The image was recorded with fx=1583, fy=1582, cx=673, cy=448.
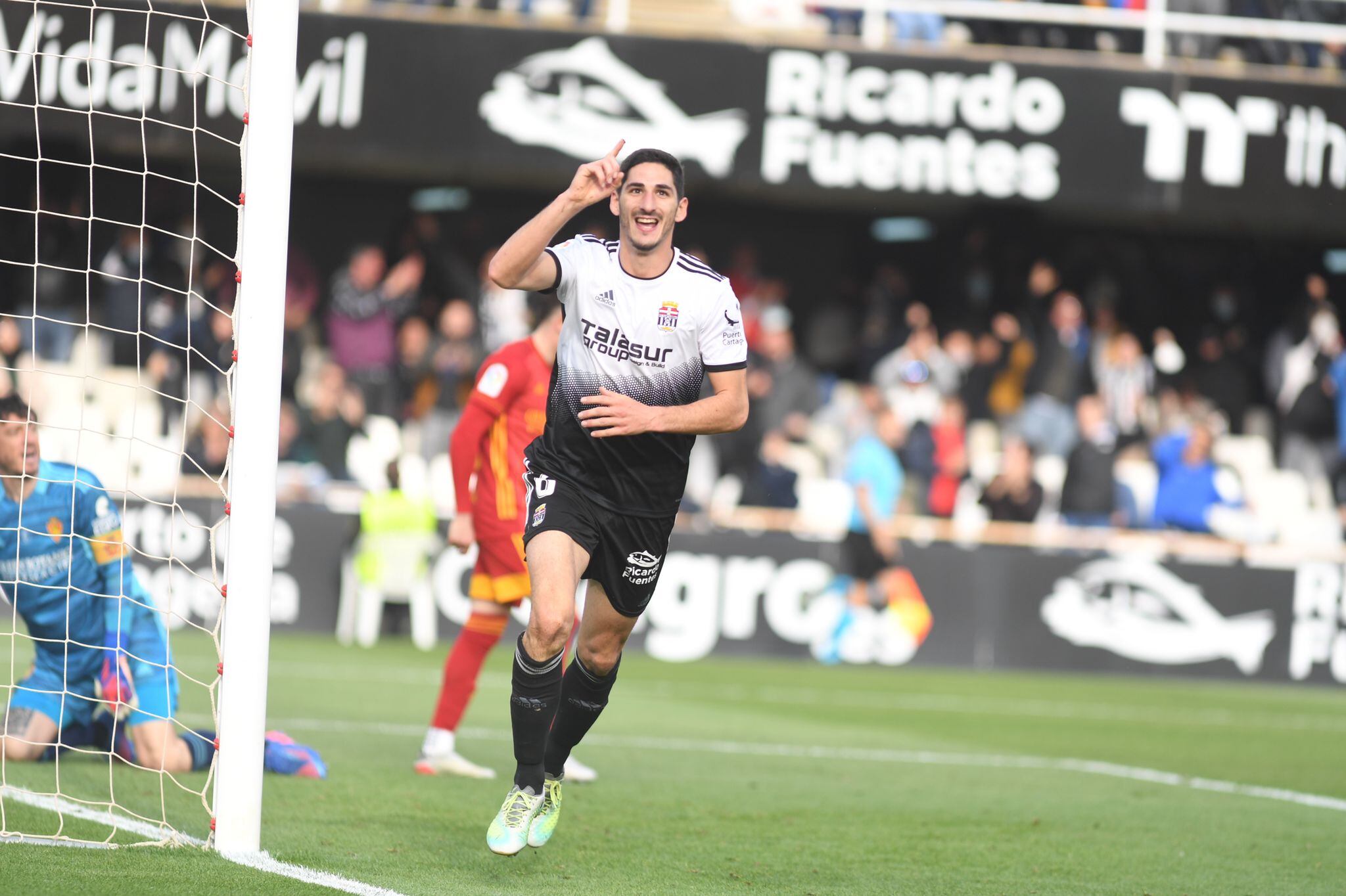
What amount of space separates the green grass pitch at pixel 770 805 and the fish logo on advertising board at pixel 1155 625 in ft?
8.73

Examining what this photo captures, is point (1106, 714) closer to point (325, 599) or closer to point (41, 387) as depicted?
point (325, 599)

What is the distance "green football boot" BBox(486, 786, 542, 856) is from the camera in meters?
5.08

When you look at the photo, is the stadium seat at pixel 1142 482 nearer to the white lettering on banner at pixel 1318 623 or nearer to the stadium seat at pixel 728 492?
the white lettering on banner at pixel 1318 623

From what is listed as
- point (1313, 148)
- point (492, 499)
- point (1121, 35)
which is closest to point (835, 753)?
point (492, 499)

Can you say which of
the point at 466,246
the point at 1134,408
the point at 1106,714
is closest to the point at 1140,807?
the point at 1106,714

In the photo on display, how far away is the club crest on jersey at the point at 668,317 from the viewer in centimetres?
547

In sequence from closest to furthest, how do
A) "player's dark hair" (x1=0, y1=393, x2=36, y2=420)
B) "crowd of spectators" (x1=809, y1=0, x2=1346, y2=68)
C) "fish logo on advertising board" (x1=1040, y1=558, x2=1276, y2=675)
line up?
"player's dark hair" (x1=0, y1=393, x2=36, y2=420) < "fish logo on advertising board" (x1=1040, y1=558, x2=1276, y2=675) < "crowd of spectators" (x1=809, y1=0, x2=1346, y2=68)

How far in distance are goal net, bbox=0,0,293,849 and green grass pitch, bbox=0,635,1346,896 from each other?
161 millimetres

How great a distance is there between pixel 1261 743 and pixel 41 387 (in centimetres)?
1153

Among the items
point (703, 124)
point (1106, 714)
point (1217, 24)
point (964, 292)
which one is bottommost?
point (1106, 714)

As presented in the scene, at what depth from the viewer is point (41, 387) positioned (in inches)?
610

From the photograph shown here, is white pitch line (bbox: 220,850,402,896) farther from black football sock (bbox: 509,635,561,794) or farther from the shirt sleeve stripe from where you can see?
the shirt sleeve stripe

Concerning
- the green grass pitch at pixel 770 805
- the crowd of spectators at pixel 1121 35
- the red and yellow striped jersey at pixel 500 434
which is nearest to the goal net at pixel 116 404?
the green grass pitch at pixel 770 805

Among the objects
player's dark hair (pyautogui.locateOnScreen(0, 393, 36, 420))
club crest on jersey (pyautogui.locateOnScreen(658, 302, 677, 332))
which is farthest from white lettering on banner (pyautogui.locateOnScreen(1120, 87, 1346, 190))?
player's dark hair (pyautogui.locateOnScreen(0, 393, 36, 420))
